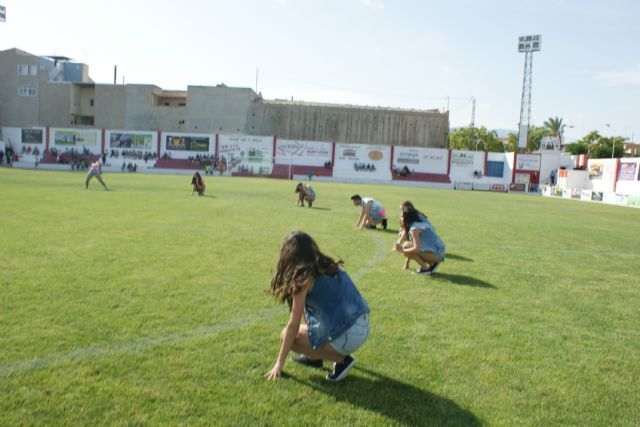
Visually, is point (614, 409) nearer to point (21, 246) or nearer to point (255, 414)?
point (255, 414)

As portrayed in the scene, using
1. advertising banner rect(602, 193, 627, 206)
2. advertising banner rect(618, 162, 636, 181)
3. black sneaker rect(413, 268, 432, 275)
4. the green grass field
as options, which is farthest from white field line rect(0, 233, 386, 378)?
advertising banner rect(618, 162, 636, 181)

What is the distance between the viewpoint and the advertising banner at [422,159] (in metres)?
59.2

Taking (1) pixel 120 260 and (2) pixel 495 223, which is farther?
(2) pixel 495 223

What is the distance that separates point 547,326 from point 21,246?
8291 mm

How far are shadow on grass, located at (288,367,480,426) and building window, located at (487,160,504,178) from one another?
58282 millimetres

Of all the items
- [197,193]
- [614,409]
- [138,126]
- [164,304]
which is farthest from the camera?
[138,126]

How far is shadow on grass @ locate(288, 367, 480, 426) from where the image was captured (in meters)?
3.35

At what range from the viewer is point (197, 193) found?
23.1 meters

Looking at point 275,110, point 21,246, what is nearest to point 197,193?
point 21,246

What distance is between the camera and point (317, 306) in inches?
148

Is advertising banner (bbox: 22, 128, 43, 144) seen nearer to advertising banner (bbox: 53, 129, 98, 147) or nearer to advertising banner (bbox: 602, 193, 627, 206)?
advertising banner (bbox: 53, 129, 98, 147)

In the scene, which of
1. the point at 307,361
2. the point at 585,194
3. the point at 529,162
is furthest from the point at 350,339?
the point at 529,162

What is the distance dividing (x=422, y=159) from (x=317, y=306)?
190ft

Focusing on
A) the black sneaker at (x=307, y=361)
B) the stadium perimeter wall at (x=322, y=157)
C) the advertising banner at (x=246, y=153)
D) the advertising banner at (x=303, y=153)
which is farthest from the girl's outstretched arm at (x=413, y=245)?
the advertising banner at (x=303, y=153)
